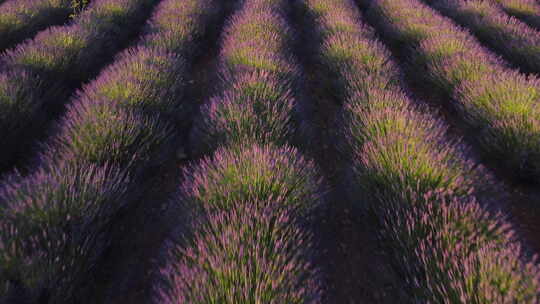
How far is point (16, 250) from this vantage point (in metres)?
1.63

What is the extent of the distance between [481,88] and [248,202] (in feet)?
8.71

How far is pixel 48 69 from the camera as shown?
3.60m

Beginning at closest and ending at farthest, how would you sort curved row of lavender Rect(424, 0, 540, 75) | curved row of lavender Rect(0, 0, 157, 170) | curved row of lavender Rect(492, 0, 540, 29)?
curved row of lavender Rect(0, 0, 157, 170) < curved row of lavender Rect(424, 0, 540, 75) < curved row of lavender Rect(492, 0, 540, 29)

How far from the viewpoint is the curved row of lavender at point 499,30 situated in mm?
4238

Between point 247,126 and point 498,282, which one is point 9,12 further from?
point 498,282

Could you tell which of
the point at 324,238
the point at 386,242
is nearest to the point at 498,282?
the point at 386,242

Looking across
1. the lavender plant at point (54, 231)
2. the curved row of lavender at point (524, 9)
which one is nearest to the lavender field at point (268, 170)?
the lavender plant at point (54, 231)

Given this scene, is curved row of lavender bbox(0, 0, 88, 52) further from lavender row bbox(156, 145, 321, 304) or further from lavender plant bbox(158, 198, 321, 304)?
lavender plant bbox(158, 198, 321, 304)

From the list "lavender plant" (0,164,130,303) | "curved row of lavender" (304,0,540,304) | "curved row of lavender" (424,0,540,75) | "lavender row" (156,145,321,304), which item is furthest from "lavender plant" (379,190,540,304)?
"curved row of lavender" (424,0,540,75)

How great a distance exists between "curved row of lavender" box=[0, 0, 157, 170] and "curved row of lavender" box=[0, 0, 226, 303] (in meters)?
0.39

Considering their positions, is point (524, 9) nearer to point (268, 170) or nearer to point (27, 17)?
point (268, 170)

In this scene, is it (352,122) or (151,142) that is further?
(352,122)

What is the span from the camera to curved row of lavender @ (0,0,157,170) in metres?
2.88

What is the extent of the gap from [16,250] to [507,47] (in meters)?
5.57
